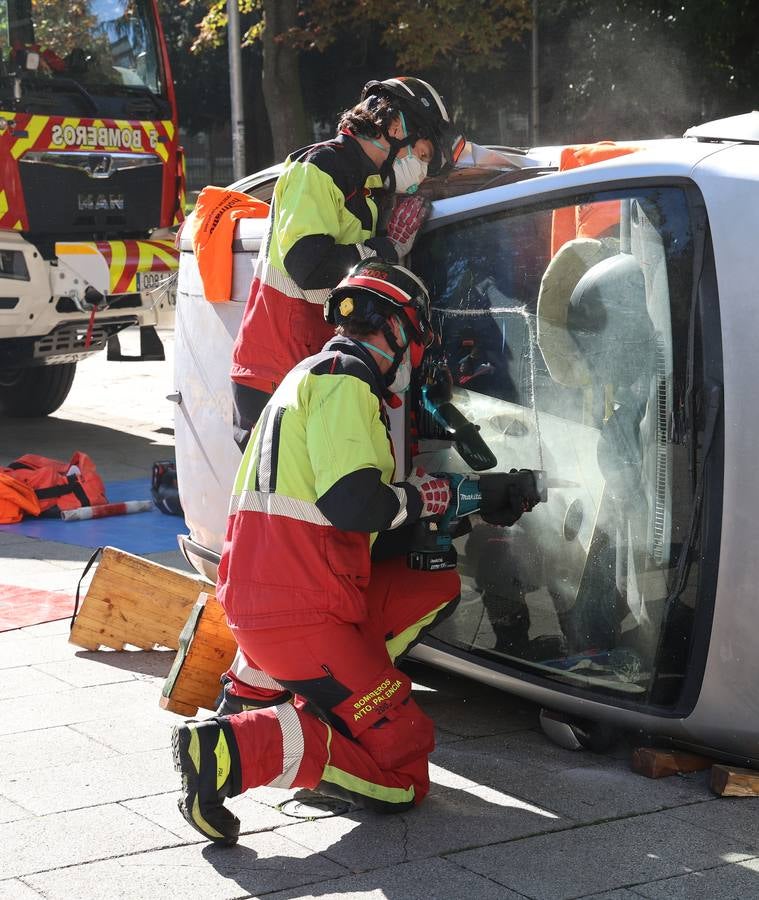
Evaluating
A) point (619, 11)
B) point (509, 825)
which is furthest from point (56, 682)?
point (619, 11)

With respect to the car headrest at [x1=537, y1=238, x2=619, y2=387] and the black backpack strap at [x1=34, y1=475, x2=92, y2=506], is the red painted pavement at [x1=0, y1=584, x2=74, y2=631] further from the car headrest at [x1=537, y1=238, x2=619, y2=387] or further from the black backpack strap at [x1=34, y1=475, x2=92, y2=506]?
the car headrest at [x1=537, y1=238, x2=619, y2=387]

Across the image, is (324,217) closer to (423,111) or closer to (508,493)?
(423,111)

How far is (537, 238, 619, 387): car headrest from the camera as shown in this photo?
353 centimetres

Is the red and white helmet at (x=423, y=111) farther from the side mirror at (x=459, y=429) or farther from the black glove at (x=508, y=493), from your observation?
the black glove at (x=508, y=493)

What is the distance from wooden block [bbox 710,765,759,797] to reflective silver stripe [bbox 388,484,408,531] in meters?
1.01

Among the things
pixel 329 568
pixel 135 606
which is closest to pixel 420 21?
pixel 135 606

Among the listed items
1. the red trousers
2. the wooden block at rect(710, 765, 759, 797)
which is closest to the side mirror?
the red trousers

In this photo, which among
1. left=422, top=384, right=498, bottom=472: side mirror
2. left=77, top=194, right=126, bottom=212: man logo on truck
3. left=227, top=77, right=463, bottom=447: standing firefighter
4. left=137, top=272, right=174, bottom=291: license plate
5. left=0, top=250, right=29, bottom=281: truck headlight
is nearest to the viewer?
left=422, top=384, right=498, bottom=472: side mirror

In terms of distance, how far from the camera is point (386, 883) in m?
3.05

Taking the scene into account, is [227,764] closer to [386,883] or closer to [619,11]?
[386,883]

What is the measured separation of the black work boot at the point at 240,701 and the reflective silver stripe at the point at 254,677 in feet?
0.08

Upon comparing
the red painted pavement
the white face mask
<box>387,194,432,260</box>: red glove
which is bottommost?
the red painted pavement

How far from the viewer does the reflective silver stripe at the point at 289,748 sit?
10.7 feet

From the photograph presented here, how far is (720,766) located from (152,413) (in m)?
7.95
